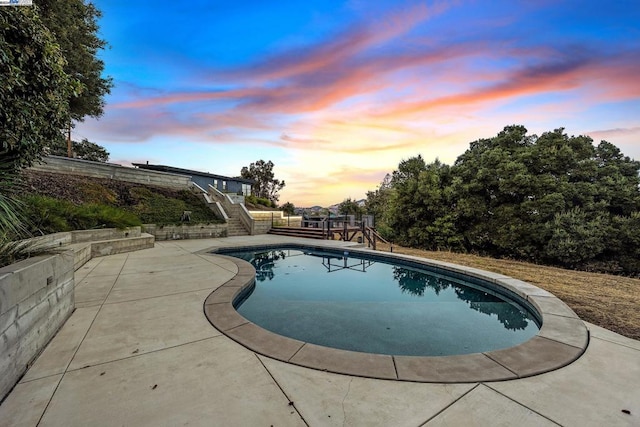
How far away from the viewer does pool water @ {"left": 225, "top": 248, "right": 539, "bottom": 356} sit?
11.4ft

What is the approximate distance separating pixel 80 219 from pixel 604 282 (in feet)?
46.1

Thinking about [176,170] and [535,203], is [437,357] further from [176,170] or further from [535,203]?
[176,170]

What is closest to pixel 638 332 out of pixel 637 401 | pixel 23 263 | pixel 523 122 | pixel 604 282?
pixel 637 401

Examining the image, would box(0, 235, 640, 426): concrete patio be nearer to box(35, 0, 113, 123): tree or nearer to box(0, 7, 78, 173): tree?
box(0, 7, 78, 173): tree

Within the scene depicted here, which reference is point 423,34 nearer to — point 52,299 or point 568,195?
point 568,195

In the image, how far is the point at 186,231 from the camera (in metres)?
12.2

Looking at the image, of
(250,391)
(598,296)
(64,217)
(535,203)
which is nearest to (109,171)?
(64,217)

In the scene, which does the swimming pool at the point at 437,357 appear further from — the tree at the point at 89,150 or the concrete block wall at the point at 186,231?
the tree at the point at 89,150

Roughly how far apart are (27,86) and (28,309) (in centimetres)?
234

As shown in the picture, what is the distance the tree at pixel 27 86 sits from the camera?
236cm

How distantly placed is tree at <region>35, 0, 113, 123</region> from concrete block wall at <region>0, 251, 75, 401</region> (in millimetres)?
7846

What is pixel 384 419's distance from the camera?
66.6 inches

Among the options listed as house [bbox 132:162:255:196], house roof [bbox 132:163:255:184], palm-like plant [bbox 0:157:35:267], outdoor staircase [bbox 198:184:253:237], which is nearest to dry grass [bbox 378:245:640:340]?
palm-like plant [bbox 0:157:35:267]

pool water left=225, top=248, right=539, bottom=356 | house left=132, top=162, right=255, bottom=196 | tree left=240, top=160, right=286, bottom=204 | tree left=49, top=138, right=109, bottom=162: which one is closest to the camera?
pool water left=225, top=248, right=539, bottom=356
